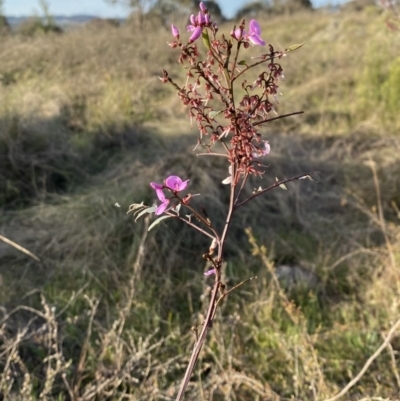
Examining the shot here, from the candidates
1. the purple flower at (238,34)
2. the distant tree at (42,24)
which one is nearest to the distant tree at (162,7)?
the distant tree at (42,24)

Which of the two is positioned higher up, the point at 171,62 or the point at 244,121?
the point at 244,121

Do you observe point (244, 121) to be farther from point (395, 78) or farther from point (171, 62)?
point (171, 62)

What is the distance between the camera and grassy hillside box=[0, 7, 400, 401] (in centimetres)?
231

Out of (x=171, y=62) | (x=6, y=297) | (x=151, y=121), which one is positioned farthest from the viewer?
(x=171, y=62)

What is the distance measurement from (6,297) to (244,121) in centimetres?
247

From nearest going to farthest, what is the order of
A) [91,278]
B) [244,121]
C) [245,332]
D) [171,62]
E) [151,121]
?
1. [244,121]
2. [245,332]
3. [91,278]
4. [151,121]
5. [171,62]

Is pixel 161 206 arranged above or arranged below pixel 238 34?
below

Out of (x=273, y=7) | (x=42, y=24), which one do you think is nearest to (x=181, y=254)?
(x=42, y=24)

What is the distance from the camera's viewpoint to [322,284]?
3207 mm

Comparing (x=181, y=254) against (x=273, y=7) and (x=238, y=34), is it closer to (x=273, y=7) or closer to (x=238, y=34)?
(x=238, y=34)

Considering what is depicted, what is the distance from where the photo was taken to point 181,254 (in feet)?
11.5

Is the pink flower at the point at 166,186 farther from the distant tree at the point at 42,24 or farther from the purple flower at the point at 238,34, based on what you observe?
the distant tree at the point at 42,24

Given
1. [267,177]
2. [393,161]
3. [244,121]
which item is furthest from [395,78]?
[244,121]

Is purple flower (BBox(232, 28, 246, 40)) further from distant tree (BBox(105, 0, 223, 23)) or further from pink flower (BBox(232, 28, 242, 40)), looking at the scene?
distant tree (BBox(105, 0, 223, 23))
